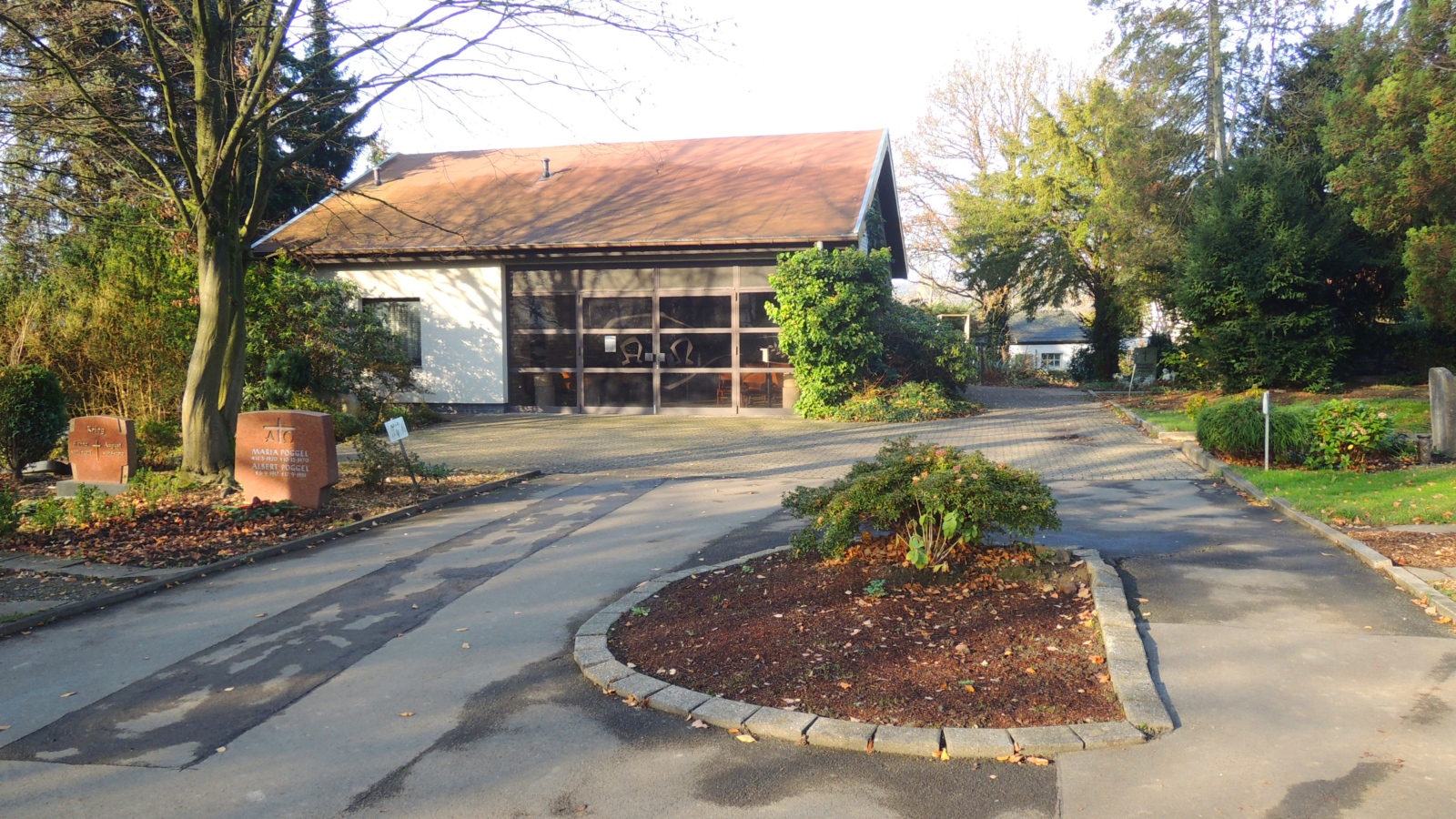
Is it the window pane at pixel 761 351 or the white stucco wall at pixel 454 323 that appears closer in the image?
the window pane at pixel 761 351

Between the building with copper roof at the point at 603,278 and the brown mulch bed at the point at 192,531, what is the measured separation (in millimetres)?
11199

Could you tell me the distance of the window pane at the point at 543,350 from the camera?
2219cm

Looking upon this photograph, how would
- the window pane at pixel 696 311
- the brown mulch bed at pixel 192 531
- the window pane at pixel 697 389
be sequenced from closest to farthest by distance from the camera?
the brown mulch bed at pixel 192 531 < the window pane at pixel 696 311 < the window pane at pixel 697 389

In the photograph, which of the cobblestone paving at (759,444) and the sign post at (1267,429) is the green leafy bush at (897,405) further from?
the sign post at (1267,429)

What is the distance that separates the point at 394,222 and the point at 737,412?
1002 cm

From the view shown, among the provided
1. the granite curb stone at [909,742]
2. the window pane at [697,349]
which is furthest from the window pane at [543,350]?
the granite curb stone at [909,742]

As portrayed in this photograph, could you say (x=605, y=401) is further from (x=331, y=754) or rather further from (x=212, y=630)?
(x=331, y=754)

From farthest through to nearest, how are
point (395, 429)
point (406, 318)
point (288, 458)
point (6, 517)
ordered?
point (406, 318), point (395, 429), point (288, 458), point (6, 517)

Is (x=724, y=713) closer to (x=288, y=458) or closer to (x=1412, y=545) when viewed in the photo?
(x=1412, y=545)

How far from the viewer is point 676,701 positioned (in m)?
4.62

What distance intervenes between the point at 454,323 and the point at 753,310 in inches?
285

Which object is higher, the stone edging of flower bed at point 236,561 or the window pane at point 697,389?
the window pane at point 697,389

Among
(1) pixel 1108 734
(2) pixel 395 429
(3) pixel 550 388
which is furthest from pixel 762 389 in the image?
(1) pixel 1108 734

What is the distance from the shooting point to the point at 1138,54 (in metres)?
25.6
